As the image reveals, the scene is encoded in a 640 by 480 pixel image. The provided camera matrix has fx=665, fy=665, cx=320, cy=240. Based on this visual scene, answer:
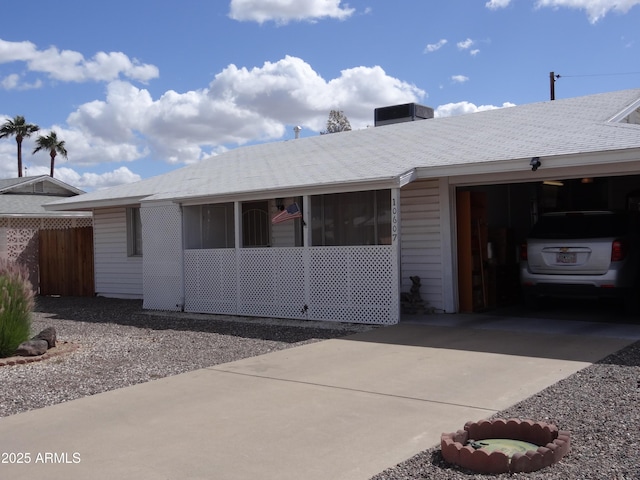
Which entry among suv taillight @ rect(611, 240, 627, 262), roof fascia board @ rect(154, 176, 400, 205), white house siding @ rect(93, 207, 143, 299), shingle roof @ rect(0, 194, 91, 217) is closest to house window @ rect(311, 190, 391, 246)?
roof fascia board @ rect(154, 176, 400, 205)

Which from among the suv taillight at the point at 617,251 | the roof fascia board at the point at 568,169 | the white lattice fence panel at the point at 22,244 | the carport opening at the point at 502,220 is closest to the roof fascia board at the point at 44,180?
the white lattice fence panel at the point at 22,244

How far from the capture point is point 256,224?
52.2ft

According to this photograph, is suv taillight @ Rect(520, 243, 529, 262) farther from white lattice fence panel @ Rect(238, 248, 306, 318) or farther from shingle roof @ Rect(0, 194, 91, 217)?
shingle roof @ Rect(0, 194, 91, 217)

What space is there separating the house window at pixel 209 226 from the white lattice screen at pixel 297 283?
1.80 ft

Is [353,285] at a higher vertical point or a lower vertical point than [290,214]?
lower

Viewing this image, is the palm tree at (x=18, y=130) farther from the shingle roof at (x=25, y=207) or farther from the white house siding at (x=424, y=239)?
the white house siding at (x=424, y=239)

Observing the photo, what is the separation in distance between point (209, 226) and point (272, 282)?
3.11 meters

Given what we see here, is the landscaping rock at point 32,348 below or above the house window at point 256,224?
below

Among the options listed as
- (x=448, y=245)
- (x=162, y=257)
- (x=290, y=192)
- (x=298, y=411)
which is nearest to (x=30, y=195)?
(x=162, y=257)

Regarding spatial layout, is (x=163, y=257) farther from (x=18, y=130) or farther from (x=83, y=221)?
(x=18, y=130)

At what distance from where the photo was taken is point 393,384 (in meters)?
7.04

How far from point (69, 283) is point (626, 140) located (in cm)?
1603

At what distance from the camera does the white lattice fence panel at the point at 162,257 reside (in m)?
14.1

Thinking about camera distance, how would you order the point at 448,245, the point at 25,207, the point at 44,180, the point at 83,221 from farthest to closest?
the point at 44,180
the point at 83,221
the point at 25,207
the point at 448,245
